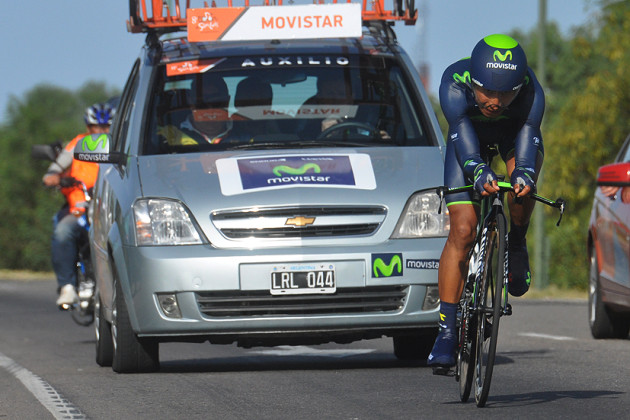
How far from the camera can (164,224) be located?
8.78m

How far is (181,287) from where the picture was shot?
28.5 ft

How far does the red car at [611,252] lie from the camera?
10992 mm

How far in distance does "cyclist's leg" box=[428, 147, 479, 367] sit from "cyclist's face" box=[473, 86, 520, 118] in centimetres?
34

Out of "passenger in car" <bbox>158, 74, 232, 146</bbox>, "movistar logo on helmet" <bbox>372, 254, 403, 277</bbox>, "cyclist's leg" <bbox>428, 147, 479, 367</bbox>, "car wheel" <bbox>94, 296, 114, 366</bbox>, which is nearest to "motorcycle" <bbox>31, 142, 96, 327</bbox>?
"car wheel" <bbox>94, 296, 114, 366</bbox>

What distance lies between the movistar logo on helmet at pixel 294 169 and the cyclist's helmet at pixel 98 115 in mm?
5275

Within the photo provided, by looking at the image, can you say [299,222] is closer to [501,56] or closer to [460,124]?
[460,124]

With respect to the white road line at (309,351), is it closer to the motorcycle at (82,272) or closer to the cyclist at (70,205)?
the motorcycle at (82,272)

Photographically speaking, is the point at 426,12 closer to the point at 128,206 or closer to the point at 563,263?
the point at 563,263

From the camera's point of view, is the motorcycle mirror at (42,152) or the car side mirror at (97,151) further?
the motorcycle mirror at (42,152)

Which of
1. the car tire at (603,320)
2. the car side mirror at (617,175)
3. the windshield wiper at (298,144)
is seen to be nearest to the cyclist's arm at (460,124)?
the windshield wiper at (298,144)

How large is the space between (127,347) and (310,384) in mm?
1339

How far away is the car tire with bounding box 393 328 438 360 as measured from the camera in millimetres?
9734

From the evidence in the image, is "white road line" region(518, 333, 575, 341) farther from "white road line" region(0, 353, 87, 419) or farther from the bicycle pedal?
the bicycle pedal

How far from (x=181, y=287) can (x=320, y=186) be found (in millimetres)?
992
